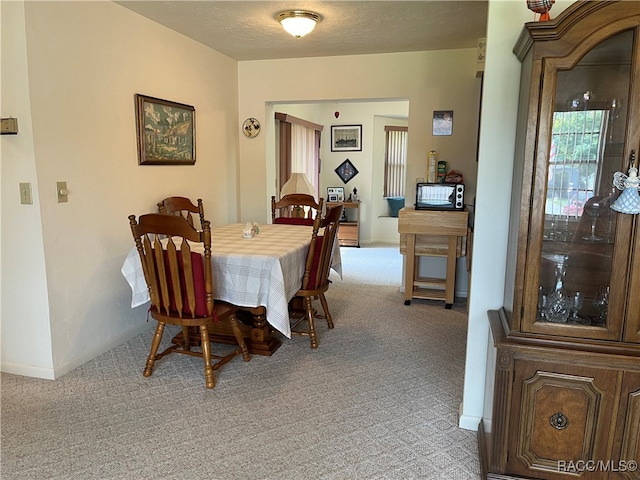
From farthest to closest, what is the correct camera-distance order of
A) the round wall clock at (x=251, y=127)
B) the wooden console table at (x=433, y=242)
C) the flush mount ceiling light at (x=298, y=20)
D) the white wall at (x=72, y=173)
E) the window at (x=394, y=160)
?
the window at (x=394, y=160) < the round wall clock at (x=251, y=127) < the wooden console table at (x=433, y=242) < the flush mount ceiling light at (x=298, y=20) < the white wall at (x=72, y=173)

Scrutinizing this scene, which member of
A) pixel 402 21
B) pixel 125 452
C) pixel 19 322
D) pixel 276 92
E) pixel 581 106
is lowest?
pixel 125 452

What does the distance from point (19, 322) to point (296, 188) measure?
285 cm

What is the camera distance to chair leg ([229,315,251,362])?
8.85 ft

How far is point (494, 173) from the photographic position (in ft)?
6.11

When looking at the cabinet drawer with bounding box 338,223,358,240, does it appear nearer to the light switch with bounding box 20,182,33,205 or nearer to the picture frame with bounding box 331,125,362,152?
the picture frame with bounding box 331,125,362,152

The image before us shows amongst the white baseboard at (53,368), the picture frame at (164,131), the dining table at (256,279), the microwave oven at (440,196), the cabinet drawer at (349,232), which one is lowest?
the white baseboard at (53,368)

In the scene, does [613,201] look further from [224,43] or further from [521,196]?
[224,43]

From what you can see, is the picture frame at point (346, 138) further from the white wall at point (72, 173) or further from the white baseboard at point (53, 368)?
the white baseboard at point (53, 368)

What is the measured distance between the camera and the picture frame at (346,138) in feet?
24.4

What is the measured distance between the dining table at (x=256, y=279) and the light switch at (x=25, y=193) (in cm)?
61

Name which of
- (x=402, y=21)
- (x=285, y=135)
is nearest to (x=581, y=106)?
(x=402, y=21)

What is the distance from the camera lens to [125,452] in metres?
1.90

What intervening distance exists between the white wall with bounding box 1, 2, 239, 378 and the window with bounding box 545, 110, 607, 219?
8.31 feet

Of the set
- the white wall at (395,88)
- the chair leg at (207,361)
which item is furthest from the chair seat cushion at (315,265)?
the white wall at (395,88)
